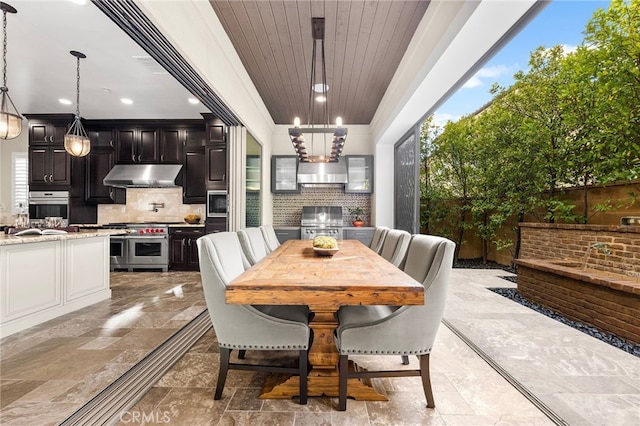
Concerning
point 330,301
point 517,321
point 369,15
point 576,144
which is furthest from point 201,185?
point 576,144

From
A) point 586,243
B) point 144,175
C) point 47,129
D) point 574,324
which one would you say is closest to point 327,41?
point 574,324

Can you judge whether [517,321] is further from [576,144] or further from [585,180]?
Answer: [576,144]

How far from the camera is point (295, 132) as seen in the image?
285 centimetres

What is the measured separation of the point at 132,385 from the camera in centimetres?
184

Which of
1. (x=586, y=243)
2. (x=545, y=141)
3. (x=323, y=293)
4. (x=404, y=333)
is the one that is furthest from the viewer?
(x=545, y=141)

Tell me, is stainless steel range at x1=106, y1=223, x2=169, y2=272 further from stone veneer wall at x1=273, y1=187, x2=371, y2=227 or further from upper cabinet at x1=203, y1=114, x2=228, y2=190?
stone veneer wall at x1=273, y1=187, x2=371, y2=227

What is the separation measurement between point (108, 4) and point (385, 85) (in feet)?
10.9

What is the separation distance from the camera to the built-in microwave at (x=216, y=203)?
17.1 ft

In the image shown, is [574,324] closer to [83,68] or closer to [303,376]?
[303,376]

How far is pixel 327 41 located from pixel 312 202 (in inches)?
137

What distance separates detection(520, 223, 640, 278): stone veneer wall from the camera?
309 cm

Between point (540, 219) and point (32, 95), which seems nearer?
point (32, 95)

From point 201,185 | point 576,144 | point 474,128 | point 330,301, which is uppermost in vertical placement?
point 474,128

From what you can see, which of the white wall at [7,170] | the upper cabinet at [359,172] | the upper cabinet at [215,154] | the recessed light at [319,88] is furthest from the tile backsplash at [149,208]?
the recessed light at [319,88]
